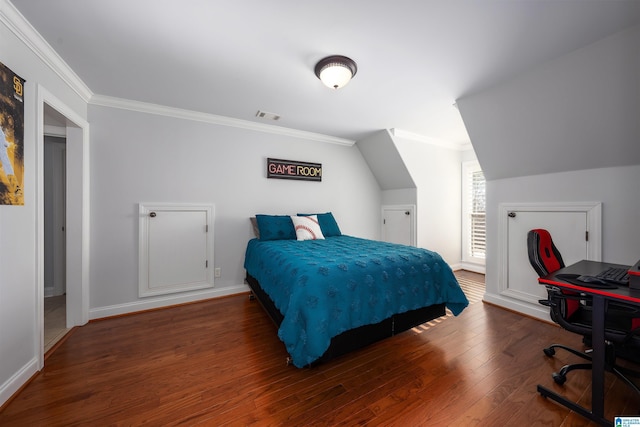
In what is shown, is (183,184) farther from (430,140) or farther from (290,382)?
(430,140)

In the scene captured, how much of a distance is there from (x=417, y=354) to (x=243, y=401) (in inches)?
52.0

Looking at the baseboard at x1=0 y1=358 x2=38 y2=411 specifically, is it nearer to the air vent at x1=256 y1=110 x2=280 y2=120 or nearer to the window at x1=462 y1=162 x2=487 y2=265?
the air vent at x1=256 y1=110 x2=280 y2=120

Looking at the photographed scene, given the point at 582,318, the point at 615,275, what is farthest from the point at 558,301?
the point at 615,275

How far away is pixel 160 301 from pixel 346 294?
2.37 m

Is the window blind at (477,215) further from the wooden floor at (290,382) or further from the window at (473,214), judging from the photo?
the wooden floor at (290,382)

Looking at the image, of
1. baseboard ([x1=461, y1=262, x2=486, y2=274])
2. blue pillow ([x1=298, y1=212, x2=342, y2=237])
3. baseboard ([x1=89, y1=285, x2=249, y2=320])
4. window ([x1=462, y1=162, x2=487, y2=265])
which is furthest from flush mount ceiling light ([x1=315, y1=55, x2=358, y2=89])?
baseboard ([x1=461, y1=262, x2=486, y2=274])

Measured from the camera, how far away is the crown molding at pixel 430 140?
3.67 meters

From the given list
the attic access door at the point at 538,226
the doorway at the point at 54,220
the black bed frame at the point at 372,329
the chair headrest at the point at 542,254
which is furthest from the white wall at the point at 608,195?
the doorway at the point at 54,220

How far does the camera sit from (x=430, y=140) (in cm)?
404

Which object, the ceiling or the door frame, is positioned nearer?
the ceiling

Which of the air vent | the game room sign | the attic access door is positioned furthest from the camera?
the game room sign

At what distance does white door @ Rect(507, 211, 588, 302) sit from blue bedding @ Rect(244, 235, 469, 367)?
1.07 meters

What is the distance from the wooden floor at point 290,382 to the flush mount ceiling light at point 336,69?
7.38ft

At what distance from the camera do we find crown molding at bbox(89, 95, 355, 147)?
8.62 ft
